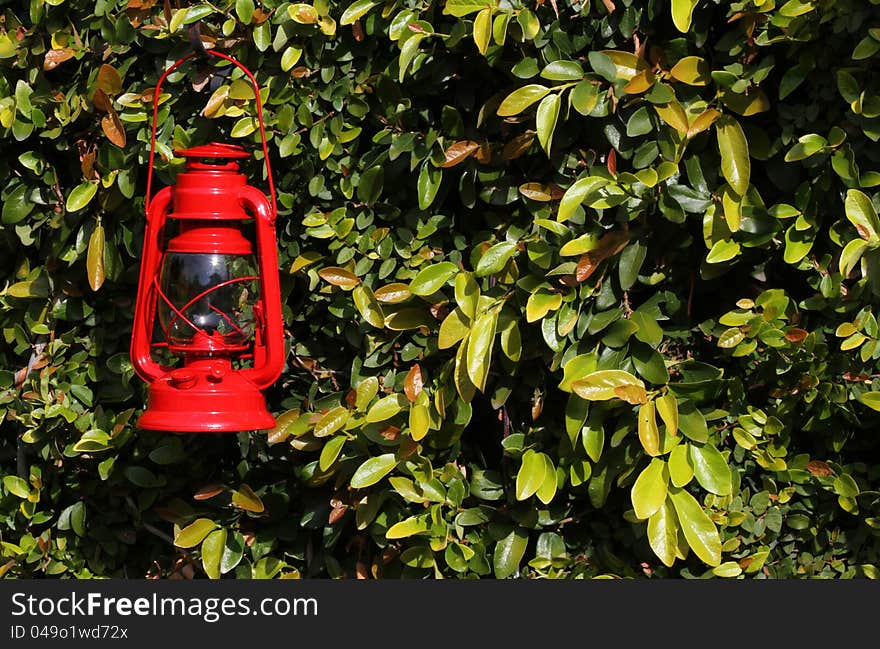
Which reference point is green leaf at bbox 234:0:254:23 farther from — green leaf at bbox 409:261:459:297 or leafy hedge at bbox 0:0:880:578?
Result: green leaf at bbox 409:261:459:297

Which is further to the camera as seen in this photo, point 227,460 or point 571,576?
point 227,460

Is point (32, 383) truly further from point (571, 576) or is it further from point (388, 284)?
point (571, 576)

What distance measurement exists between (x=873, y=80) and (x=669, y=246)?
1.43 feet

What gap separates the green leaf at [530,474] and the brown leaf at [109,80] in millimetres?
1014

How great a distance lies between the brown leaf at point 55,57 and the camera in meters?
1.99

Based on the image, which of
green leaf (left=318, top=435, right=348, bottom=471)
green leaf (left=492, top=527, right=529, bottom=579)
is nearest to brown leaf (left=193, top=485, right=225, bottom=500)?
green leaf (left=318, top=435, right=348, bottom=471)

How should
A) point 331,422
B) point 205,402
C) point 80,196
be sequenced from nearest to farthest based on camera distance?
point 205,402
point 331,422
point 80,196

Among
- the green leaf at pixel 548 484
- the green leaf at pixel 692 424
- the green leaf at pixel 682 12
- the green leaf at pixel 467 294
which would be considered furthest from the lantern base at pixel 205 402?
the green leaf at pixel 682 12

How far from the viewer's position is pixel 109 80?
1.97m

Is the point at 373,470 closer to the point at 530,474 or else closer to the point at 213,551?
the point at 530,474

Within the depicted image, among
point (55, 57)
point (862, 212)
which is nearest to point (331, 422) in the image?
point (55, 57)

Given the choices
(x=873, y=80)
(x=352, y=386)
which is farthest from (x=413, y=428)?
(x=873, y=80)

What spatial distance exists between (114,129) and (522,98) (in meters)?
0.77

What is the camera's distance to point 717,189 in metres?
1.84
